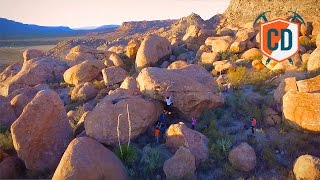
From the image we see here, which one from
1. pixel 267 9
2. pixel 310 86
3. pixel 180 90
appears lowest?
pixel 310 86

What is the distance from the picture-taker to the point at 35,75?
21.9 m

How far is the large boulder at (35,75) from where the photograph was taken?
21044mm

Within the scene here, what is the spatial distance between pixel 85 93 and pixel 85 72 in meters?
3.23

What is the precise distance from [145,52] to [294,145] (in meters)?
11.0

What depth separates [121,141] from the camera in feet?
36.4

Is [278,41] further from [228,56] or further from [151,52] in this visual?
[151,52]

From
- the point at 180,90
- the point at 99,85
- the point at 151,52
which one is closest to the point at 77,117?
the point at 99,85

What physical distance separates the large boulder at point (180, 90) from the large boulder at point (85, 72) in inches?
325

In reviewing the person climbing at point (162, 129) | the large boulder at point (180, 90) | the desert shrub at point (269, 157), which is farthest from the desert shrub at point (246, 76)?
the desert shrub at point (269, 157)

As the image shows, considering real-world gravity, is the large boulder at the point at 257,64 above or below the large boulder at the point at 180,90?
below

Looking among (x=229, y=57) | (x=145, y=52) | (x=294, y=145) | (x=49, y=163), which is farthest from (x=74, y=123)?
(x=229, y=57)

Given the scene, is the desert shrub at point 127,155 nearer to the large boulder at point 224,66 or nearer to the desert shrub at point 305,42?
the large boulder at point 224,66

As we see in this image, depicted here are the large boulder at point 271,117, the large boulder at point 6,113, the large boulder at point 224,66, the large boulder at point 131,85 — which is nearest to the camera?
the large boulder at point 271,117

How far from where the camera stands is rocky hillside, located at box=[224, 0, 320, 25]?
21.9m
